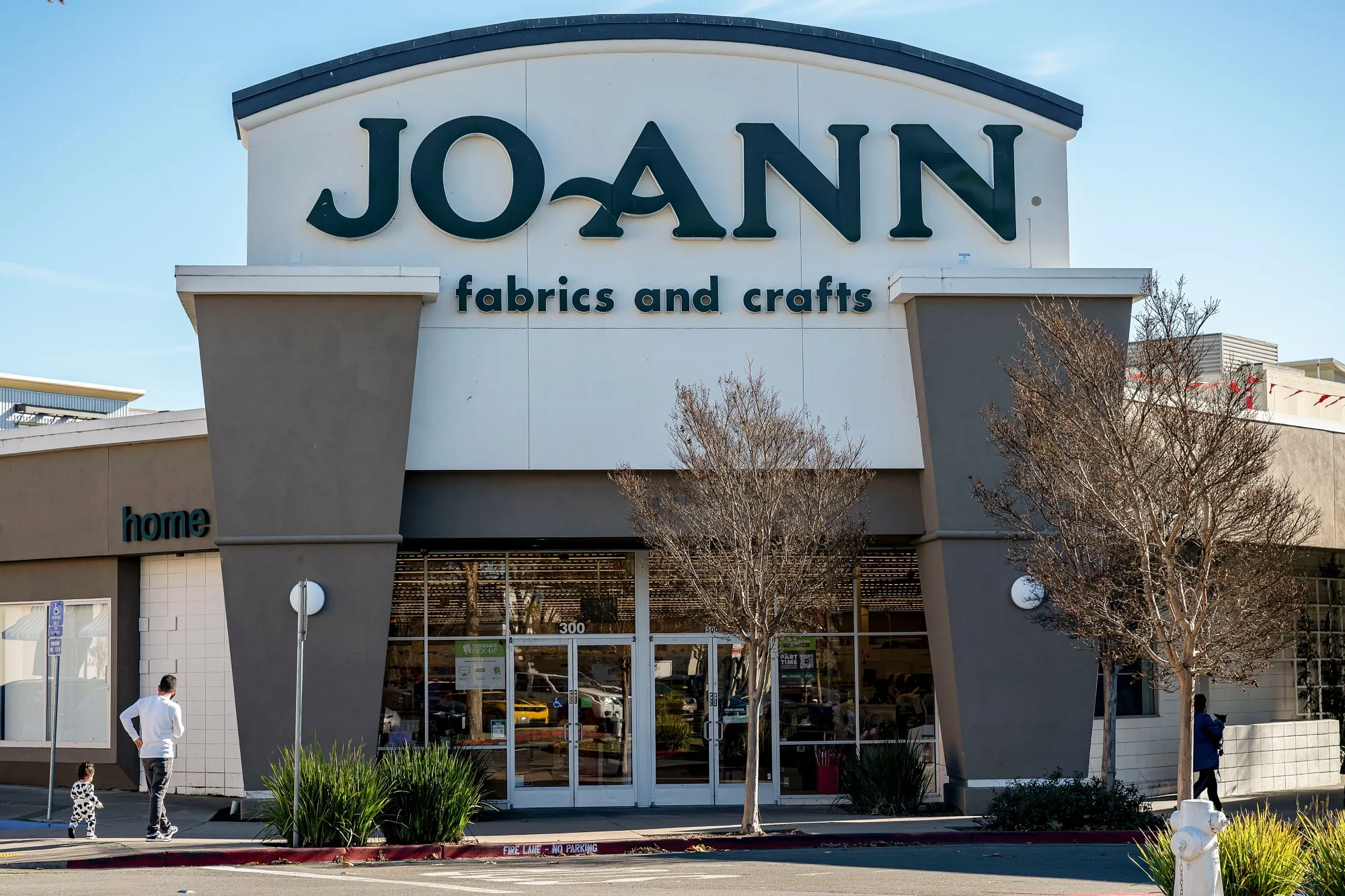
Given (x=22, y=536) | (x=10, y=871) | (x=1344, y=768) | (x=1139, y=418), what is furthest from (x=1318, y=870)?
(x=22, y=536)

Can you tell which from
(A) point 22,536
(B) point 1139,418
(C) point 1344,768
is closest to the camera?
(B) point 1139,418

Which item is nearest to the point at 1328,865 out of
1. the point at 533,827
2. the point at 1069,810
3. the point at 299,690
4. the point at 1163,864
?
the point at 1163,864

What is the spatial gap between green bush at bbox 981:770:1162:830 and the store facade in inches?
75.8

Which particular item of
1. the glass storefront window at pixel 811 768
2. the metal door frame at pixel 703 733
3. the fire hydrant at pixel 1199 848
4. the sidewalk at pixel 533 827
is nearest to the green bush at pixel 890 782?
the sidewalk at pixel 533 827

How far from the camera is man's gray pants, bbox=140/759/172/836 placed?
16.4 m

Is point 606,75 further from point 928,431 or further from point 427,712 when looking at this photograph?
point 427,712

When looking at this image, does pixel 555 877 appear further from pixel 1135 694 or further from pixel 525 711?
pixel 1135 694

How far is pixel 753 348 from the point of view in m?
19.6

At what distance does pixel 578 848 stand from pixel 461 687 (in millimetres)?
5283

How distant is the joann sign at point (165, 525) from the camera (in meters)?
20.8

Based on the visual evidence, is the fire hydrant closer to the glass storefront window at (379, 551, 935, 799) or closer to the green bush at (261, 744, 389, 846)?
the green bush at (261, 744, 389, 846)

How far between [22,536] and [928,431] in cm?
1464

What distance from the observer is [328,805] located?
611 inches

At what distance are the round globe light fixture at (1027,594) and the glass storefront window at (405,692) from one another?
28.4 feet
